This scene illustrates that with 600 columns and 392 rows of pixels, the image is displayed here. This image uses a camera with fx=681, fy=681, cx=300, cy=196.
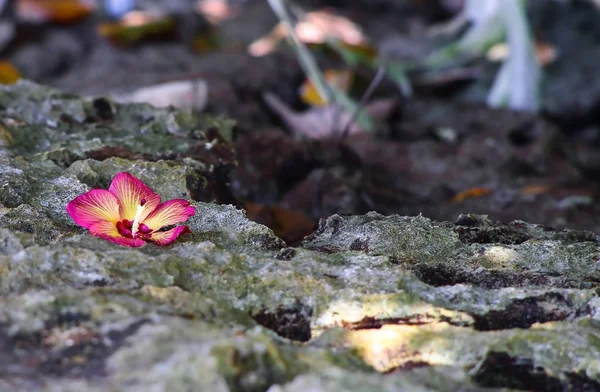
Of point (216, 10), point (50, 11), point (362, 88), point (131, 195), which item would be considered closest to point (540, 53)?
point (362, 88)

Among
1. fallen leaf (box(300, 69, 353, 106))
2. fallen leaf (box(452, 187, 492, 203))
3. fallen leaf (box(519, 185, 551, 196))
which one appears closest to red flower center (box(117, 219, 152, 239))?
fallen leaf (box(452, 187, 492, 203))

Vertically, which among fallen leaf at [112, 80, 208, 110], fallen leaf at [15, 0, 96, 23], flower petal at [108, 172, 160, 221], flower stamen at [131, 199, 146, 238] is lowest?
flower stamen at [131, 199, 146, 238]

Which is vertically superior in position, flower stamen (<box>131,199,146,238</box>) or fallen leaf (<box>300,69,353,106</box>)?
fallen leaf (<box>300,69,353,106</box>)

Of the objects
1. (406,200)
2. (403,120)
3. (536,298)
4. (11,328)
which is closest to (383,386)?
(536,298)

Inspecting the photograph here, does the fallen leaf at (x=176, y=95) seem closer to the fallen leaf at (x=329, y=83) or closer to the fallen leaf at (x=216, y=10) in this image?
the fallen leaf at (x=329, y=83)

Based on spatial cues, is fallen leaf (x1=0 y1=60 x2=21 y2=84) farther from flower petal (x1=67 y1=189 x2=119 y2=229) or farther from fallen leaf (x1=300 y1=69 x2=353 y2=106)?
flower petal (x1=67 y1=189 x2=119 y2=229)

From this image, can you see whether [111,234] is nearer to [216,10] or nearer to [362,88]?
[362,88]

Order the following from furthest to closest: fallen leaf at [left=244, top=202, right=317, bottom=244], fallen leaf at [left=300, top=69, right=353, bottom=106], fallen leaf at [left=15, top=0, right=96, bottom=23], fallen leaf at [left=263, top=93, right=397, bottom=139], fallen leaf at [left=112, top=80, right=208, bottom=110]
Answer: fallen leaf at [left=15, top=0, right=96, bottom=23] → fallen leaf at [left=300, top=69, right=353, bottom=106] → fallen leaf at [left=263, top=93, right=397, bottom=139] → fallen leaf at [left=112, top=80, right=208, bottom=110] → fallen leaf at [left=244, top=202, right=317, bottom=244]
